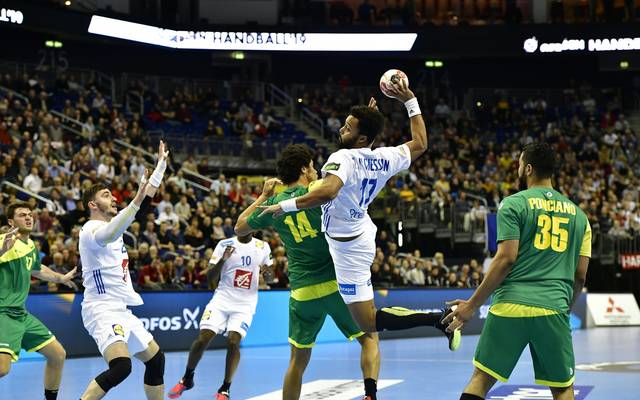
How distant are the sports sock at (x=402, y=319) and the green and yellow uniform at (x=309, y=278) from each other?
68 cm

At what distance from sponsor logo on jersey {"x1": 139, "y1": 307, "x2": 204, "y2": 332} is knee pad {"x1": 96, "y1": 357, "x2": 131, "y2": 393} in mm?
9621

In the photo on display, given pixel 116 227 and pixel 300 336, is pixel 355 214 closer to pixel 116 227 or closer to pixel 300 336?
pixel 300 336

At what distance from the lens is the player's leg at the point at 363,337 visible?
855cm

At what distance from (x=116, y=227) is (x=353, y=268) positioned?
2048mm

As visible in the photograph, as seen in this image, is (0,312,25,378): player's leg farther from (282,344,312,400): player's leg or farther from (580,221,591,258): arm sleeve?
(580,221,591,258): arm sleeve

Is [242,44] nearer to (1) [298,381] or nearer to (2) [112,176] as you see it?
(2) [112,176]

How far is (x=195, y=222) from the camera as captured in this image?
23.0m

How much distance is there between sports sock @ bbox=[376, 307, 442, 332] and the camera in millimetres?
7697

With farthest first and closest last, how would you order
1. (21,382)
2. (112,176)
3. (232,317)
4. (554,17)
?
(554,17) → (112,176) → (21,382) → (232,317)

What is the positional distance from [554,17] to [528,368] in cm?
2758

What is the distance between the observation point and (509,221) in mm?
6609

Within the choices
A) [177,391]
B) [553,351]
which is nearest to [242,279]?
[177,391]

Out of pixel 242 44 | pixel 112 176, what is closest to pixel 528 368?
pixel 112 176

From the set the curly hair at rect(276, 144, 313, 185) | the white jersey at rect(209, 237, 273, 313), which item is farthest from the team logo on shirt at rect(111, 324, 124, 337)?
the white jersey at rect(209, 237, 273, 313)
